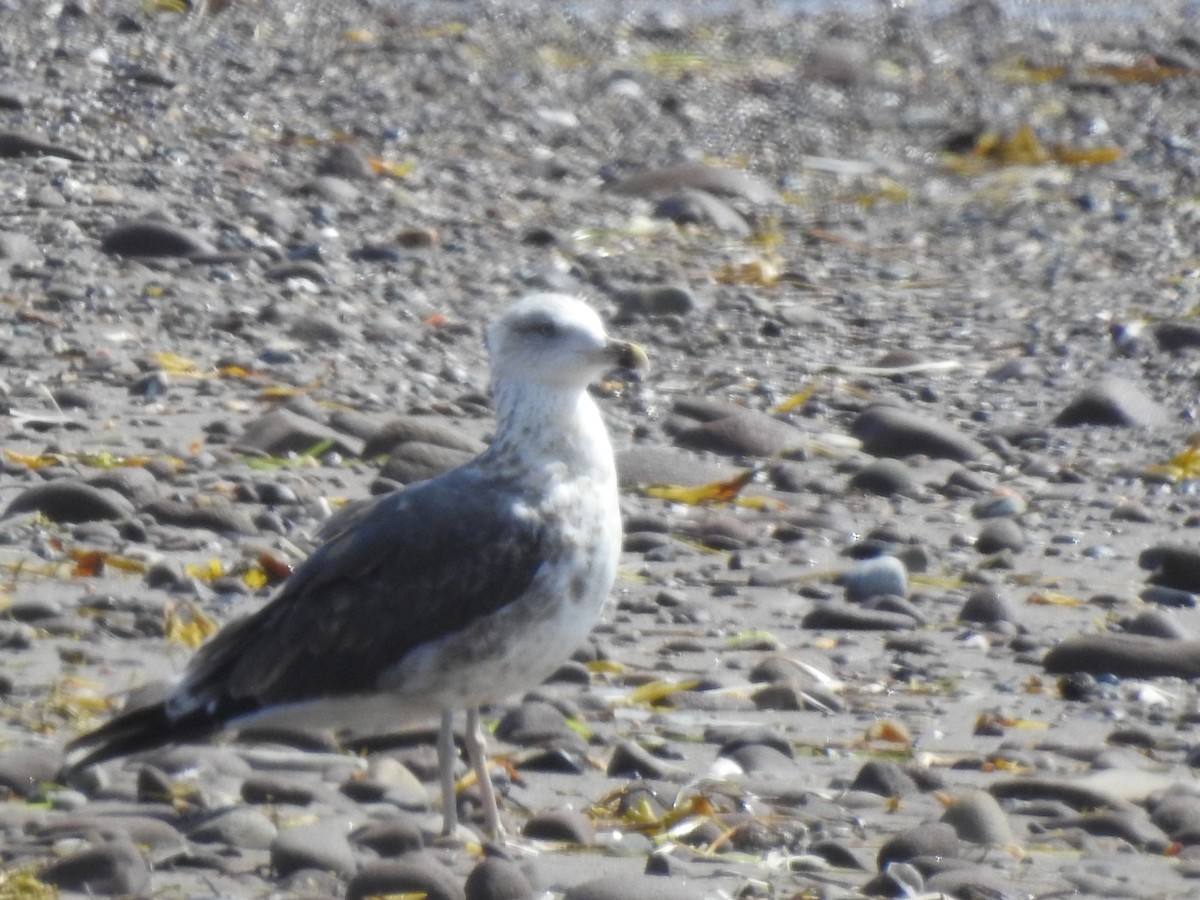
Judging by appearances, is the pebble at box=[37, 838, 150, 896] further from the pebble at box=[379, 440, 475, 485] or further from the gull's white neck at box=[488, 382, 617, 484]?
the pebble at box=[379, 440, 475, 485]

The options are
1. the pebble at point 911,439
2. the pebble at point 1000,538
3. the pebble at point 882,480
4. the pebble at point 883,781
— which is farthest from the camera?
the pebble at point 911,439

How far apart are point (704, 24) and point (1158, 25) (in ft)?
12.0

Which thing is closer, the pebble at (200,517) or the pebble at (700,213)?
the pebble at (200,517)

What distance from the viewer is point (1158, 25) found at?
17547 millimetres

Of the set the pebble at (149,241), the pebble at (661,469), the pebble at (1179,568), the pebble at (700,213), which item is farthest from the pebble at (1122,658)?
the pebble at (700,213)

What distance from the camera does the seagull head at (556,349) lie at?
207 inches

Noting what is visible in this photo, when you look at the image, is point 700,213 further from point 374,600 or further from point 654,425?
point 374,600

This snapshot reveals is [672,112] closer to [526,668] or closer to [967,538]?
[967,538]

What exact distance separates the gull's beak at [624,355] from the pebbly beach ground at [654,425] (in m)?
0.76

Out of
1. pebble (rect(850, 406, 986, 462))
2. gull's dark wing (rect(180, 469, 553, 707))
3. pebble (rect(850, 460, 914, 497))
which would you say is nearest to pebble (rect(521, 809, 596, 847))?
gull's dark wing (rect(180, 469, 553, 707))

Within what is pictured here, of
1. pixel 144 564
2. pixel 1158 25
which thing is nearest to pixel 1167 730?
pixel 144 564

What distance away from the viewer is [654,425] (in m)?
8.15

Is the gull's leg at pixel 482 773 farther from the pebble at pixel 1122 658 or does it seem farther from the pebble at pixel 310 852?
the pebble at pixel 1122 658

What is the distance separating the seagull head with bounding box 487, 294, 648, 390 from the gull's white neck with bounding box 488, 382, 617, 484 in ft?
0.11
